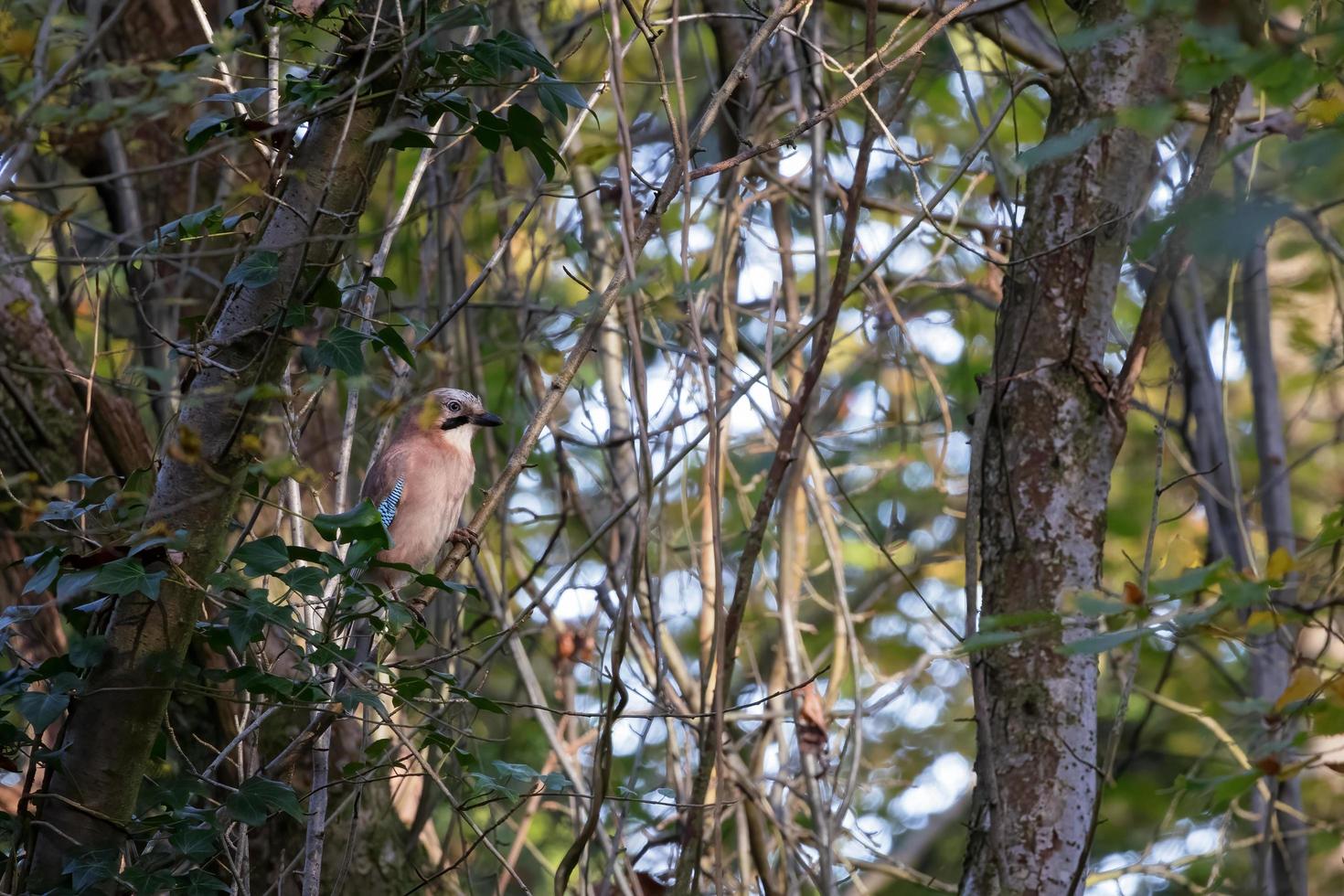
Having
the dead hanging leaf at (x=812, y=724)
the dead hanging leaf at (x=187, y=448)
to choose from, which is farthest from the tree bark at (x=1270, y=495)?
the dead hanging leaf at (x=187, y=448)

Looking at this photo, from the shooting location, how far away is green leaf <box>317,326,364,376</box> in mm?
2848

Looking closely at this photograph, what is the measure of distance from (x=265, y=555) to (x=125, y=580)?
278 millimetres

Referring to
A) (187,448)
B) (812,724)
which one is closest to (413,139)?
(187,448)

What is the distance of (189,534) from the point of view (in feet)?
9.16

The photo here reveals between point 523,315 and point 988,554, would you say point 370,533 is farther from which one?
point 523,315

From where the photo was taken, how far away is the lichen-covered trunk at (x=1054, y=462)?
10.9ft

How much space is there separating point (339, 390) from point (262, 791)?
3075mm

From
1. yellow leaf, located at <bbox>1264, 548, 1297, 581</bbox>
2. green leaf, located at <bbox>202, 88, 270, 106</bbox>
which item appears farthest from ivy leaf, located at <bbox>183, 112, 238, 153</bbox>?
yellow leaf, located at <bbox>1264, 548, 1297, 581</bbox>

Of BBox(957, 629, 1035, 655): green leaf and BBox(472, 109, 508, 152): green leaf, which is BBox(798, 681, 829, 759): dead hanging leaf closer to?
BBox(957, 629, 1035, 655): green leaf

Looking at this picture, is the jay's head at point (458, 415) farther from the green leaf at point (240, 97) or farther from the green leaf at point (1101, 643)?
the green leaf at point (1101, 643)

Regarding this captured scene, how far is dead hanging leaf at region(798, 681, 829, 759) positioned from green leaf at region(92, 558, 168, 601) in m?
2.44

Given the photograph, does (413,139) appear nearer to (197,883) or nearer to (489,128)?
(489,128)

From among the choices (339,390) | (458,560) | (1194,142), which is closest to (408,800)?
(339,390)

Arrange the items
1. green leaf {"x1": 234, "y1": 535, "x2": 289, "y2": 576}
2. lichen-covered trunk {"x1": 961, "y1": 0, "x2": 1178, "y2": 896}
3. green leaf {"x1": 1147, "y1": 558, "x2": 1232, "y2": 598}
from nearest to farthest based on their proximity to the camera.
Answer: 1. green leaf {"x1": 1147, "y1": 558, "x2": 1232, "y2": 598}
2. green leaf {"x1": 234, "y1": 535, "x2": 289, "y2": 576}
3. lichen-covered trunk {"x1": 961, "y1": 0, "x2": 1178, "y2": 896}
